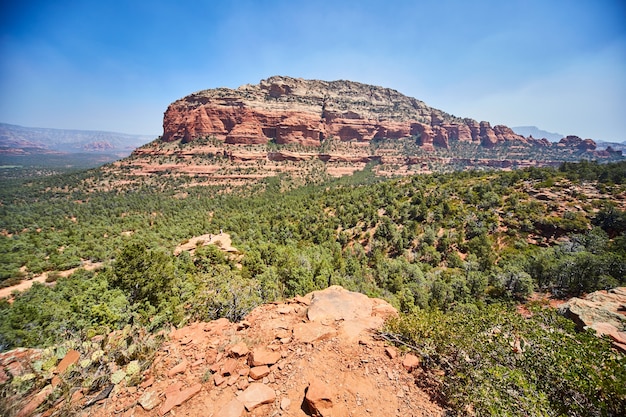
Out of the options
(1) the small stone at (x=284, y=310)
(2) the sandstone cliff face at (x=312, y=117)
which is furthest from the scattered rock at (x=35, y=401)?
(2) the sandstone cliff face at (x=312, y=117)

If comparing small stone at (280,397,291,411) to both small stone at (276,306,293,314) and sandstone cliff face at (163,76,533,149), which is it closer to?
small stone at (276,306,293,314)

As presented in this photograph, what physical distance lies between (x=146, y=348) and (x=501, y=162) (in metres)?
188

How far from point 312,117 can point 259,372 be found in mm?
130520

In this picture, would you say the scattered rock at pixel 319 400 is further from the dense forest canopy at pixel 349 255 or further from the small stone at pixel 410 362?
the dense forest canopy at pixel 349 255

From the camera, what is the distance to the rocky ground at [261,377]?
18.0 feet

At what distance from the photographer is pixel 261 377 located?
20.9ft

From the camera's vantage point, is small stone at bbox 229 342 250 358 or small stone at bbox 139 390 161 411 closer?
small stone at bbox 139 390 161 411

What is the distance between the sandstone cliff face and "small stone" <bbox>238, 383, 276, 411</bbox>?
112m

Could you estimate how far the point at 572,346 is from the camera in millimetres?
5594

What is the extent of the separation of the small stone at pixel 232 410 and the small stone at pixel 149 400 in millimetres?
1623

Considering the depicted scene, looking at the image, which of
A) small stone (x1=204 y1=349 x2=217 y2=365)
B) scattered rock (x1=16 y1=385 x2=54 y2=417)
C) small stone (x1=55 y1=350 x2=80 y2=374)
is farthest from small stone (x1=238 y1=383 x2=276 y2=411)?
small stone (x1=55 y1=350 x2=80 y2=374)

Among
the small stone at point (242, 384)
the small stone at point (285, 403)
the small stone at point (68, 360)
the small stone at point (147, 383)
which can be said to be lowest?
the small stone at point (147, 383)

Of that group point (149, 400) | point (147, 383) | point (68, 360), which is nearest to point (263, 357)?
point (149, 400)

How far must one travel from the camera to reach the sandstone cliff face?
109 meters
